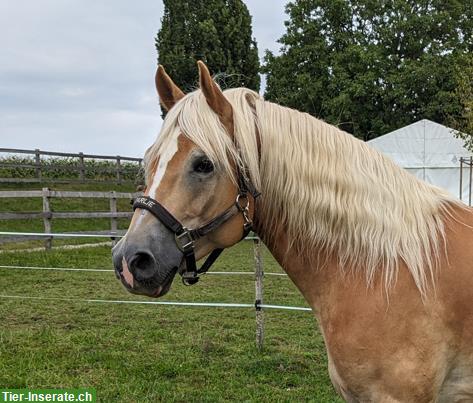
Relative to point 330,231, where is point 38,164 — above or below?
above

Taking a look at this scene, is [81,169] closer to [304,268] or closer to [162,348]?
[162,348]

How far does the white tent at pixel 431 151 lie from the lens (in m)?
15.8

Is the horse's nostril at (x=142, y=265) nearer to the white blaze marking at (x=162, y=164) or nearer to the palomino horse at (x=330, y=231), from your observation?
the palomino horse at (x=330, y=231)

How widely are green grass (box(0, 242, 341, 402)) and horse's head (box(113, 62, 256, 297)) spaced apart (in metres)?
2.34

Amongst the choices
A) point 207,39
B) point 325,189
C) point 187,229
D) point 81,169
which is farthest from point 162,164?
point 207,39

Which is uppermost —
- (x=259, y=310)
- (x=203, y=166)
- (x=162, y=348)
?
(x=203, y=166)

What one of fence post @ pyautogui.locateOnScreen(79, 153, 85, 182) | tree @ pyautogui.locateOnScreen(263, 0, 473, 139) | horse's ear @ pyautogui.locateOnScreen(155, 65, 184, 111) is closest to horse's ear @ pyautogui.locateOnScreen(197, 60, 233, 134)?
horse's ear @ pyautogui.locateOnScreen(155, 65, 184, 111)

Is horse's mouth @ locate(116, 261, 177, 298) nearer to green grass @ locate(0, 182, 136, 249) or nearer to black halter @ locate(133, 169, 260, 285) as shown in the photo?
black halter @ locate(133, 169, 260, 285)

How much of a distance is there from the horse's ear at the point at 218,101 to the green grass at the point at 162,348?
2.61 metres

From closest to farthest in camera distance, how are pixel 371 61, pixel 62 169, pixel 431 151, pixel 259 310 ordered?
1. pixel 259 310
2. pixel 62 169
3. pixel 431 151
4. pixel 371 61

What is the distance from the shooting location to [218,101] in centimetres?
180

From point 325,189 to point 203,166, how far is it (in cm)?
48

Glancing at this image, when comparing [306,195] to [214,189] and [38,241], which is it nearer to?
[214,189]

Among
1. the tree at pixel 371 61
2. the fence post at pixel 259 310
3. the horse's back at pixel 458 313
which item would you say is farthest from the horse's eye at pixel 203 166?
the tree at pixel 371 61
